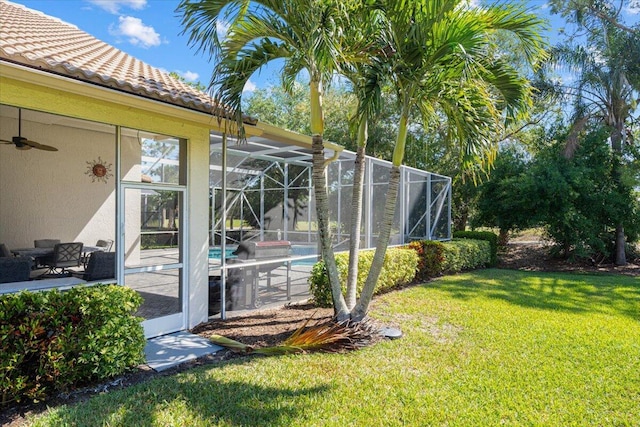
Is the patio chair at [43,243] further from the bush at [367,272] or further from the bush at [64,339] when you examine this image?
the bush at [367,272]

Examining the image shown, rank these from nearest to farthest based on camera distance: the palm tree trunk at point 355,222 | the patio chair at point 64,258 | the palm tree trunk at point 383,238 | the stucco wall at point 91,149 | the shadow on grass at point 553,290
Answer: the stucco wall at point 91,149, the palm tree trunk at point 383,238, the palm tree trunk at point 355,222, the patio chair at point 64,258, the shadow on grass at point 553,290

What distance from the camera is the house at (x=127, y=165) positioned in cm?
443

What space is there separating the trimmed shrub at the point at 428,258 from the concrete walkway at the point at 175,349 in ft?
22.0

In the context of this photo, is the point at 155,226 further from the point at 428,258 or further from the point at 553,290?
the point at 553,290

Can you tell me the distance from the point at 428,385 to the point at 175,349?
10.9 feet

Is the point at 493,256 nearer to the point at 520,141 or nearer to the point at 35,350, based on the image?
the point at 520,141

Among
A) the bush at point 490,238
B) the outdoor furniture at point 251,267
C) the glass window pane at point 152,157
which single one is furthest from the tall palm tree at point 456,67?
the bush at point 490,238

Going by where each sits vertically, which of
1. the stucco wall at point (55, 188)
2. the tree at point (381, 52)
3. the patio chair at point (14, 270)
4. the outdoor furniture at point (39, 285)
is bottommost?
the outdoor furniture at point (39, 285)

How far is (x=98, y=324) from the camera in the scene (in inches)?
161

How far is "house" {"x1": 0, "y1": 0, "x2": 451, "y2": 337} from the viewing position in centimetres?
443

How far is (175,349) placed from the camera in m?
5.19

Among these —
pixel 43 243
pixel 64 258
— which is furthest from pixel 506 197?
pixel 43 243

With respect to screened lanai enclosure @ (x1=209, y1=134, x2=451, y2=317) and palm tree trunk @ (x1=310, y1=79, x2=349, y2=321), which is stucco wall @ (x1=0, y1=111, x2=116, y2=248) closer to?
screened lanai enclosure @ (x1=209, y1=134, x2=451, y2=317)

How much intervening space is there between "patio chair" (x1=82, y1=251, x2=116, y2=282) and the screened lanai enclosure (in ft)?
5.68
